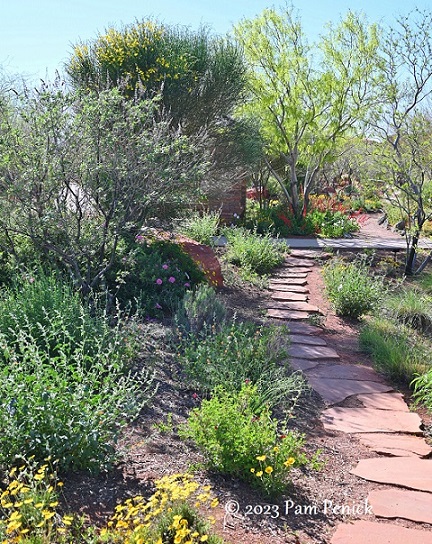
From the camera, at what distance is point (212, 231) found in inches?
417

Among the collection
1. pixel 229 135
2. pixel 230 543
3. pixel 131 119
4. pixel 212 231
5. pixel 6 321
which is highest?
pixel 229 135

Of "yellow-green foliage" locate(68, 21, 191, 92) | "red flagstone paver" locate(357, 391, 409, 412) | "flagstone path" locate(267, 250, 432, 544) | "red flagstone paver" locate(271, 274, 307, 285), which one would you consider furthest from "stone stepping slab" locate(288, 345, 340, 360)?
"yellow-green foliage" locate(68, 21, 191, 92)

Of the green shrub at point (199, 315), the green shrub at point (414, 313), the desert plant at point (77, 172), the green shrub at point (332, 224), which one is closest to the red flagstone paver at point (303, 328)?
the green shrub at point (414, 313)

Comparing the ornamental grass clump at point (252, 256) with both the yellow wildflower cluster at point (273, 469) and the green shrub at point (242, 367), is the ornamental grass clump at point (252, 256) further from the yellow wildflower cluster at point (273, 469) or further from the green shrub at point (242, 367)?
the yellow wildflower cluster at point (273, 469)

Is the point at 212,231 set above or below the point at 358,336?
above

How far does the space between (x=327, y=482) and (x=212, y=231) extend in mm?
7560

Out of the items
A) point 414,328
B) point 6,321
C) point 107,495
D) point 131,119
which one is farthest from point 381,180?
point 107,495

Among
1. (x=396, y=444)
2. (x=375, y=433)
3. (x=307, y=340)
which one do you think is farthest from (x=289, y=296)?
(x=396, y=444)

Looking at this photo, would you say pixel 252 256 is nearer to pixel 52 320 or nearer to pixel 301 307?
pixel 301 307

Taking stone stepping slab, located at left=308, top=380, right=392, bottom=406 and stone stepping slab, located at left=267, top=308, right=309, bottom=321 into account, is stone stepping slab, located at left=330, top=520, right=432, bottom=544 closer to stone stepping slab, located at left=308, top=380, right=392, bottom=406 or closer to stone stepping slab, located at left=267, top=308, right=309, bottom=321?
stone stepping slab, located at left=308, top=380, right=392, bottom=406

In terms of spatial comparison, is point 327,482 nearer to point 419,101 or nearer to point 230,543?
point 230,543

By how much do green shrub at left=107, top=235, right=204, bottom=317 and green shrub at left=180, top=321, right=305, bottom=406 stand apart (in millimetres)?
1433

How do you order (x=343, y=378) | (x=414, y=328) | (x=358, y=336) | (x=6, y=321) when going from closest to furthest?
(x=6, y=321) < (x=343, y=378) < (x=358, y=336) < (x=414, y=328)

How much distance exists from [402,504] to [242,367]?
1.62 meters
